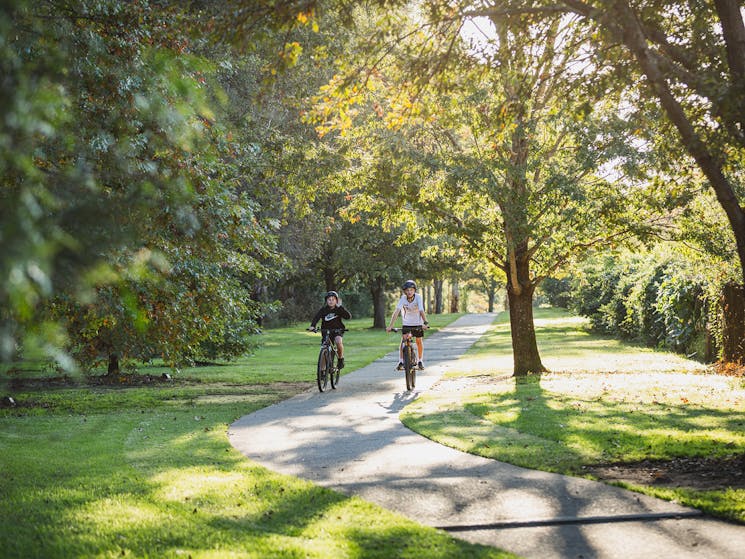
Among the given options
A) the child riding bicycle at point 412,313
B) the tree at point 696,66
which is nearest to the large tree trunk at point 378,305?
the child riding bicycle at point 412,313

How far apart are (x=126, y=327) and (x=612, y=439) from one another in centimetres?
548

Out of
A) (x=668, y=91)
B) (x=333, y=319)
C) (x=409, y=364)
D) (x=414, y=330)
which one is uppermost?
(x=668, y=91)

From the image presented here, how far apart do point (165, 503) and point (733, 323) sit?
14.5 meters

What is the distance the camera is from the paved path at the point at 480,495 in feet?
16.9

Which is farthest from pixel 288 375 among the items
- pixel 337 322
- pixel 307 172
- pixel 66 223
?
pixel 66 223

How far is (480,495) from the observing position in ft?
21.1

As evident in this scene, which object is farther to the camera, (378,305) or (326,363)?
(378,305)

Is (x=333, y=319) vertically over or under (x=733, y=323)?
over

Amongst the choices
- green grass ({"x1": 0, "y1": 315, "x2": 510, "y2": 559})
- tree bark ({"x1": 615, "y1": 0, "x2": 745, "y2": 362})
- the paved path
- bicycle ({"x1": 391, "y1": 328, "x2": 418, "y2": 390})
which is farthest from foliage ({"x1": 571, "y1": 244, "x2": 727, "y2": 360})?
green grass ({"x1": 0, "y1": 315, "x2": 510, "y2": 559})

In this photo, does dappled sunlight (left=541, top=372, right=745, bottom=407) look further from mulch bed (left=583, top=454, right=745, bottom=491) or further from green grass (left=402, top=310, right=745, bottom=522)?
mulch bed (left=583, top=454, right=745, bottom=491)

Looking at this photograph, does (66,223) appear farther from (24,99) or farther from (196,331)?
(196,331)

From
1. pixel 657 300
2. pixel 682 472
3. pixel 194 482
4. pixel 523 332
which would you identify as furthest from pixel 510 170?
pixel 657 300

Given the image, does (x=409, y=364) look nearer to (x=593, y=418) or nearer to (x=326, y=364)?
(x=326, y=364)

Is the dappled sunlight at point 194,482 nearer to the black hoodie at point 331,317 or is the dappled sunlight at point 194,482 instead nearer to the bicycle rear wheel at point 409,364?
the bicycle rear wheel at point 409,364
